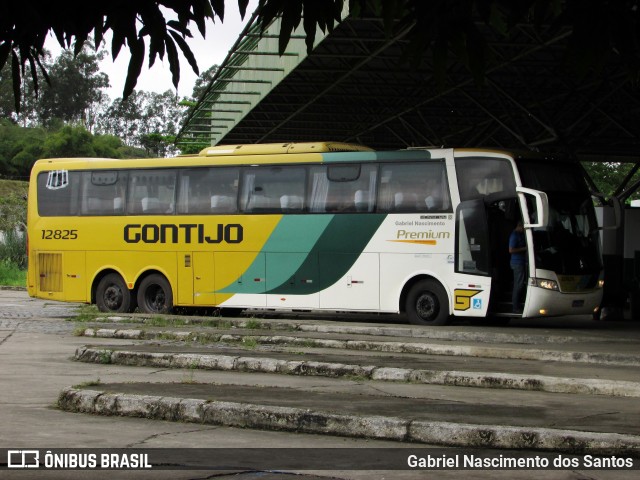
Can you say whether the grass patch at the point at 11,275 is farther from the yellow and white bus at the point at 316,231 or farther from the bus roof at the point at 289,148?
the bus roof at the point at 289,148

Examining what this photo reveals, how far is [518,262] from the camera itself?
18.4 m

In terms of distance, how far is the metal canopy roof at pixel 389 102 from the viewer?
2416 cm

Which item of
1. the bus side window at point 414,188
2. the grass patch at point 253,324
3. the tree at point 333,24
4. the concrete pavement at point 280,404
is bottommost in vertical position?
the concrete pavement at point 280,404

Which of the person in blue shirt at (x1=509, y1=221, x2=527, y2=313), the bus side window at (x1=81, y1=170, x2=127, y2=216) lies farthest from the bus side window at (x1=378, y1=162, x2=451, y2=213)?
the bus side window at (x1=81, y1=170, x2=127, y2=216)

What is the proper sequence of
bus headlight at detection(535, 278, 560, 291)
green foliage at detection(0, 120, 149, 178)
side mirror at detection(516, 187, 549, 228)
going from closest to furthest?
side mirror at detection(516, 187, 549, 228), bus headlight at detection(535, 278, 560, 291), green foliage at detection(0, 120, 149, 178)

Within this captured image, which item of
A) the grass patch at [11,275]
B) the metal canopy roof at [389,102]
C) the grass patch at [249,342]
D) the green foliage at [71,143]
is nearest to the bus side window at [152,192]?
the metal canopy roof at [389,102]

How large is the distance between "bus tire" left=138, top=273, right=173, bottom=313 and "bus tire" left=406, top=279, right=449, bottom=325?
570 cm

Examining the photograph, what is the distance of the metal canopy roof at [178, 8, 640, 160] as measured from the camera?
2416 centimetres

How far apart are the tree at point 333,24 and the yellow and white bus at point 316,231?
1298 centimetres

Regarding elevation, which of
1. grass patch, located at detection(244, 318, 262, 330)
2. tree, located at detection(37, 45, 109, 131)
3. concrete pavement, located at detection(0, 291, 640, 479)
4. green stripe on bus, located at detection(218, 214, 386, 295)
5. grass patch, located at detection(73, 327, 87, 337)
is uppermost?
tree, located at detection(37, 45, 109, 131)

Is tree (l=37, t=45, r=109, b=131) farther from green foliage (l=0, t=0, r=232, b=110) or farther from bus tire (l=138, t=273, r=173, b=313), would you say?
green foliage (l=0, t=0, r=232, b=110)

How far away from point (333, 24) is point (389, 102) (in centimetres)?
2795

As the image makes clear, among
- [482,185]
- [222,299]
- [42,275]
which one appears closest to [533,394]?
[482,185]

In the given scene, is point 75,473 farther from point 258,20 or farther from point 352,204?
point 352,204
